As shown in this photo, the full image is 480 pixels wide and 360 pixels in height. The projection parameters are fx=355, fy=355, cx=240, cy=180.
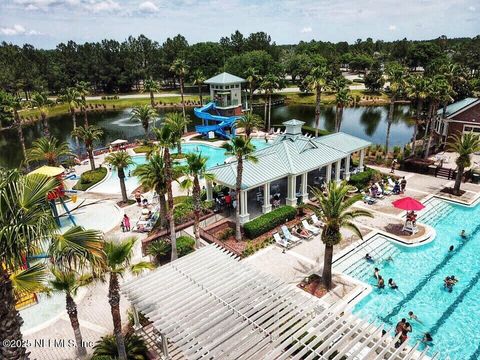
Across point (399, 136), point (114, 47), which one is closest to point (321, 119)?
point (399, 136)

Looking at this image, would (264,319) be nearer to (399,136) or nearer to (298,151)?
(298,151)

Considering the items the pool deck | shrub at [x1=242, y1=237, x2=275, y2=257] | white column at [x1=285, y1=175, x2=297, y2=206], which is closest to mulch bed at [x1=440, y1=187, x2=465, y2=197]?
the pool deck

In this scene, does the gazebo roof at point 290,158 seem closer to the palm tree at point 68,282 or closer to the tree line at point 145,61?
the palm tree at point 68,282

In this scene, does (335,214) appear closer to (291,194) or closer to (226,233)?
(226,233)

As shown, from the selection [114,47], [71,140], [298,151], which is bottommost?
[71,140]

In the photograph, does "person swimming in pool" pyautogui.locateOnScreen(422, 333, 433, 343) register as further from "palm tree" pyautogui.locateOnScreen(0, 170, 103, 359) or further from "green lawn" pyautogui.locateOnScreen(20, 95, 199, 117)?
"green lawn" pyautogui.locateOnScreen(20, 95, 199, 117)

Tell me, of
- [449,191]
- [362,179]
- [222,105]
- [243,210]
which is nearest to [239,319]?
[243,210]
